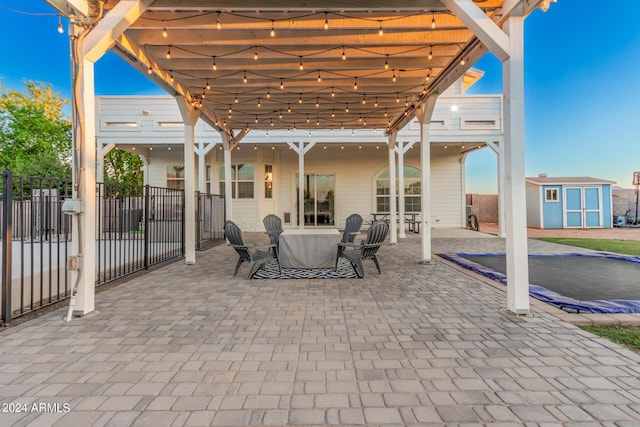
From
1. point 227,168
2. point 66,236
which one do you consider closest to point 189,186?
point 66,236

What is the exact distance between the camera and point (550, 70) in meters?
14.9

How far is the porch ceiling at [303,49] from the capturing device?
3.62m

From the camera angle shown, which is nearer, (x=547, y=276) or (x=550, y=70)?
(x=547, y=276)

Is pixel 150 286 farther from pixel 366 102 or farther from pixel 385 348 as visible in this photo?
pixel 366 102

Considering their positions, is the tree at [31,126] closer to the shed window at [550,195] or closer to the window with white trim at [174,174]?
the window with white trim at [174,174]

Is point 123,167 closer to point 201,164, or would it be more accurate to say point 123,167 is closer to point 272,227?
point 201,164

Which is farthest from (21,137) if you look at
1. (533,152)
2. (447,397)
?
(533,152)

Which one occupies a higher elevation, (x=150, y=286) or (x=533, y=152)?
(x=533, y=152)

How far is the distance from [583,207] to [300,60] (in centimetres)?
1525

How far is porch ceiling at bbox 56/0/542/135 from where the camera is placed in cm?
362

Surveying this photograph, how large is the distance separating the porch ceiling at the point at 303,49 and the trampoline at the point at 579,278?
3128 mm

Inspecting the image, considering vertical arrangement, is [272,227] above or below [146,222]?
below

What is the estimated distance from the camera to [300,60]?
4973 millimetres

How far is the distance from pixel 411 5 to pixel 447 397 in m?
3.86
